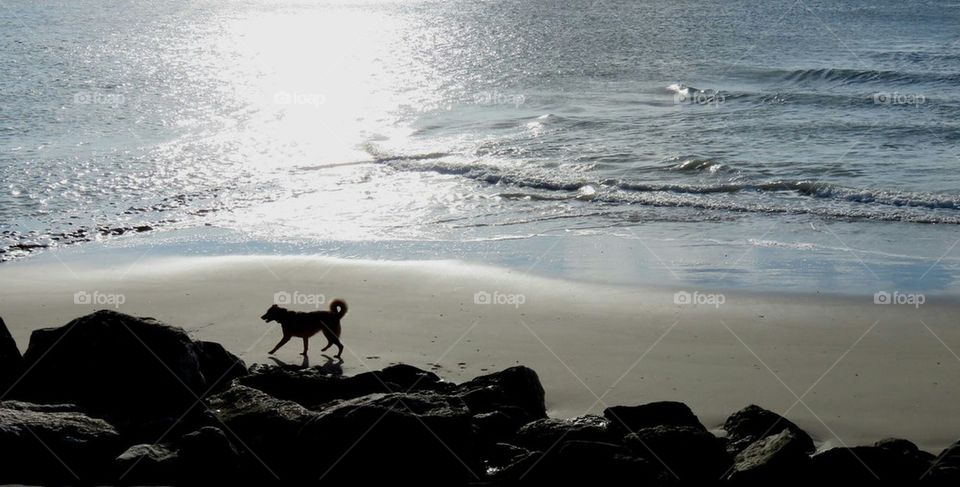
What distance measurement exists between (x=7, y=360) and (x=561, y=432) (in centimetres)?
450

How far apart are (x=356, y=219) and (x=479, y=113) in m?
11.3

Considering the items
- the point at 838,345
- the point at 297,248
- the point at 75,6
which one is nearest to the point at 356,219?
the point at 297,248

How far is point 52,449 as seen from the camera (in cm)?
702

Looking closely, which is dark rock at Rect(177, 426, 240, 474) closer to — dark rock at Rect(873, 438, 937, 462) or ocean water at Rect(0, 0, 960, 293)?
dark rock at Rect(873, 438, 937, 462)

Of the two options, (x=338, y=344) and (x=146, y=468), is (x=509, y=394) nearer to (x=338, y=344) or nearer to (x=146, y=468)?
(x=338, y=344)

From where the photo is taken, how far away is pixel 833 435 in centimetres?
766

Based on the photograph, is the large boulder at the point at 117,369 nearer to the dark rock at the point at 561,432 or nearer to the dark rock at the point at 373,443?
the dark rock at the point at 373,443

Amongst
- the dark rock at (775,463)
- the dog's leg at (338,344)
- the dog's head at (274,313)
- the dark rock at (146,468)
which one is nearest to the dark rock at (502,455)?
the dark rock at (775,463)

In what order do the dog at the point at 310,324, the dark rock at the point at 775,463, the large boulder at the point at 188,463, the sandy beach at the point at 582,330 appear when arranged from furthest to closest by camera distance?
the dog at the point at 310,324, the sandy beach at the point at 582,330, the large boulder at the point at 188,463, the dark rock at the point at 775,463

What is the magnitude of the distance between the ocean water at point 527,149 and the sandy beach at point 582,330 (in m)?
1.11

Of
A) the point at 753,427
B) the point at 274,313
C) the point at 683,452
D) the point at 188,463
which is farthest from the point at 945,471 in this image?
the point at 274,313

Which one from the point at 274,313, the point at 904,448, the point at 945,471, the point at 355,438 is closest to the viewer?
the point at 945,471

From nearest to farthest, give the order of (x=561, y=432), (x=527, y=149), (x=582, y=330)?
(x=561, y=432)
(x=582, y=330)
(x=527, y=149)

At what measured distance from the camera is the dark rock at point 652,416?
738 cm
